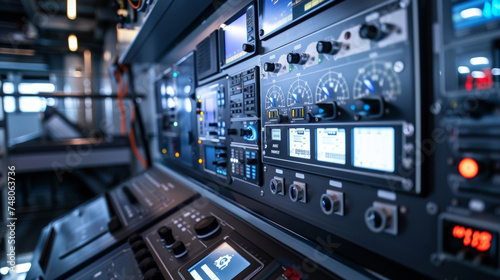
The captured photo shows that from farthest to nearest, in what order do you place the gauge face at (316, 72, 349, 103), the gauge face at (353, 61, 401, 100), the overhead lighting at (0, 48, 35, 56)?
the overhead lighting at (0, 48, 35, 56)
the gauge face at (316, 72, 349, 103)
the gauge face at (353, 61, 401, 100)

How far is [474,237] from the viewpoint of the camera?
49 centimetres

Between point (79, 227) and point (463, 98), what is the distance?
6.96 ft

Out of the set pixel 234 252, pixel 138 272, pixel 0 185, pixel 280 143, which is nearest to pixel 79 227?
pixel 138 272

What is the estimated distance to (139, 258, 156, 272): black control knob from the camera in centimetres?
107

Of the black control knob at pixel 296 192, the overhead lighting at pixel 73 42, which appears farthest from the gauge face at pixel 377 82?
the overhead lighting at pixel 73 42

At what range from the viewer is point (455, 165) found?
1.67ft

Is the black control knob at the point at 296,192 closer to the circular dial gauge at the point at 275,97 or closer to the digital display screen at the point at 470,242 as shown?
the circular dial gauge at the point at 275,97

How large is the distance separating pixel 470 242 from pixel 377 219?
171 mm

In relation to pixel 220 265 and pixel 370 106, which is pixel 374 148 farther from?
pixel 220 265

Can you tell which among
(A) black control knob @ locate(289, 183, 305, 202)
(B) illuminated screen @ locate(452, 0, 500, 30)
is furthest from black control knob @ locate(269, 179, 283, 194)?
(B) illuminated screen @ locate(452, 0, 500, 30)

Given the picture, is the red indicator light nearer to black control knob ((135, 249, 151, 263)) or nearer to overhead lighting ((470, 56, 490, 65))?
overhead lighting ((470, 56, 490, 65))

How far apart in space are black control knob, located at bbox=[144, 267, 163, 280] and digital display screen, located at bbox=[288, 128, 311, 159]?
24.6 inches

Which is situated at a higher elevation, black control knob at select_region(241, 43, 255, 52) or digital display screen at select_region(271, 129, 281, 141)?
black control knob at select_region(241, 43, 255, 52)

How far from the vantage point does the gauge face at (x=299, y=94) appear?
83 cm
